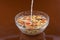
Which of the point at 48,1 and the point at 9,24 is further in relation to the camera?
the point at 48,1

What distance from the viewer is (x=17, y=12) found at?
1413mm

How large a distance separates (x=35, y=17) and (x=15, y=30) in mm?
154

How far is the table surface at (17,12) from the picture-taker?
1.20 meters

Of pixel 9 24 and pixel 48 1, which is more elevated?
pixel 48 1

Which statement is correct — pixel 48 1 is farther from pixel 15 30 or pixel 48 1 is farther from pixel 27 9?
pixel 15 30

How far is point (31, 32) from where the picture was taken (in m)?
1.14

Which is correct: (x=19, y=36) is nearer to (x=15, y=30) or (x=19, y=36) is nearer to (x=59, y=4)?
(x=15, y=30)

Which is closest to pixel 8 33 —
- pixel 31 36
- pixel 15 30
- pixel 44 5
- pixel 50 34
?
pixel 15 30

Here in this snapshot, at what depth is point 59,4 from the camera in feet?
4.88

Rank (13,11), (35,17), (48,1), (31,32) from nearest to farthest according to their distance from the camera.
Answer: (31,32) < (35,17) < (13,11) < (48,1)

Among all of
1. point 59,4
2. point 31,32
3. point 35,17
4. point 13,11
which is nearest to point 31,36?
point 31,32

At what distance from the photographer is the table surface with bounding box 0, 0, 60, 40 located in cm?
120

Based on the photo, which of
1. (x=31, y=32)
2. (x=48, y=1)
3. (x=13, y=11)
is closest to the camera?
(x=31, y=32)

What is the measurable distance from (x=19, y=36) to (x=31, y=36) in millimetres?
77
